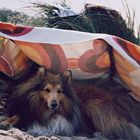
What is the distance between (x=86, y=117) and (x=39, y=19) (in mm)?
1742

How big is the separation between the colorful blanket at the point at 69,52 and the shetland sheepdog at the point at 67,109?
4.5 inches

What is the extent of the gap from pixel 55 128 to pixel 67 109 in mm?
193

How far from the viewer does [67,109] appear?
3908mm

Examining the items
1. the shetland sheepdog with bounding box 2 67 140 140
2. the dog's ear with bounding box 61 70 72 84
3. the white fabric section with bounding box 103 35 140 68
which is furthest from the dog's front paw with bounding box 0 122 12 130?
the white fabric section with bounding box 103 35 140 68

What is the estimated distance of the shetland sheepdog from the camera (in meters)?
3.78

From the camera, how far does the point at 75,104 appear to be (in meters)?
3.91

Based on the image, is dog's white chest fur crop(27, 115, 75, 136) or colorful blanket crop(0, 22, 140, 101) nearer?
colorful blanket crop(0, 22, 140, 101)

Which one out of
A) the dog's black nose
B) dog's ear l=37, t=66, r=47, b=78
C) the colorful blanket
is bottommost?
the dog's black nose

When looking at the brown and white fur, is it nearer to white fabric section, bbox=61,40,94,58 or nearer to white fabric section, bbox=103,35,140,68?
white fabric section, bbox=61,40,94,58

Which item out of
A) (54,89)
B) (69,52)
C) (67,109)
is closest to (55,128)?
(67,109)

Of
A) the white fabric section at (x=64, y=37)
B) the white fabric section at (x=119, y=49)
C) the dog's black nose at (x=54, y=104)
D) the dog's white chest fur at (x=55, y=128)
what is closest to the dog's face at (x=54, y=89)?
the dog's black nose at (x=54, y=104)

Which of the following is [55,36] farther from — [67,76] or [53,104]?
[53,104]

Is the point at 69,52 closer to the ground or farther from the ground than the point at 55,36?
closer to the ground

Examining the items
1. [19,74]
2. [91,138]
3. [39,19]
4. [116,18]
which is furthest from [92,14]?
[91,138]
